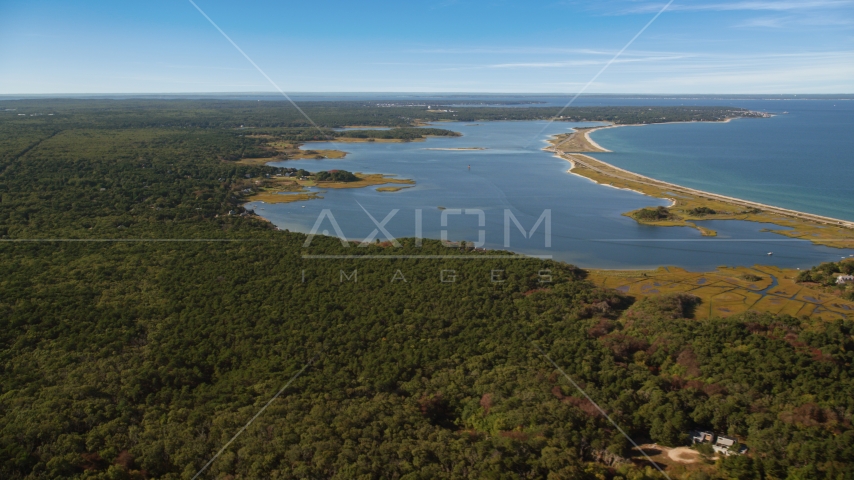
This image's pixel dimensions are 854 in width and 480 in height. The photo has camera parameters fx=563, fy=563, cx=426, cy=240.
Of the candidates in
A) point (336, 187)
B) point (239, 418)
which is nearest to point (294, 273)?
point (239, 418)

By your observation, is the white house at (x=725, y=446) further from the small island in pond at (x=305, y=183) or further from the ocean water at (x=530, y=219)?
the small island in pond at (x=305, y=183)

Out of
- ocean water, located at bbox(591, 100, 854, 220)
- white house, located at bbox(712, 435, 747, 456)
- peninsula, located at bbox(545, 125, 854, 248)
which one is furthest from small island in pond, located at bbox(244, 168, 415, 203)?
white house, located at bbox(712, 435, 747, 456)

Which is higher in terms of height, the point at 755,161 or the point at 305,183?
the point at 755,161

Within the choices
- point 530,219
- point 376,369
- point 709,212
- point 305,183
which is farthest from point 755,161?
point 376,369

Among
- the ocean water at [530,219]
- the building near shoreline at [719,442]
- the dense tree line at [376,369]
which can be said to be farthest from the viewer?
the ocean water at [530,219]

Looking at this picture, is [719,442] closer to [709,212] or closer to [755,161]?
[709,212]

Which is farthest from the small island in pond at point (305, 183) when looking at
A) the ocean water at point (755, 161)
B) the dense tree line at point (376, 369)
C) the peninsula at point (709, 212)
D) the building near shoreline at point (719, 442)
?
the building near shoreline at point (719, 442)

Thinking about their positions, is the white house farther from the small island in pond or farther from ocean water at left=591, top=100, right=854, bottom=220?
the small island in pond
